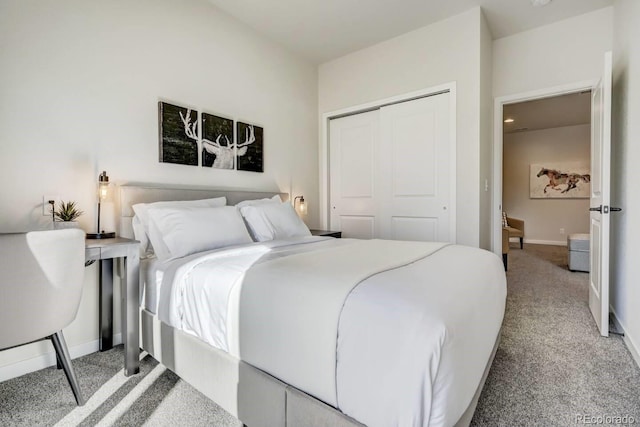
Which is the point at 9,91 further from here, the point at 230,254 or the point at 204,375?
the point at 204,375

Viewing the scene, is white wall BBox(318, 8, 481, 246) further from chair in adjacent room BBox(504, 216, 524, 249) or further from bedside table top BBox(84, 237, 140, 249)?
chair in adjacent room BBox(504, 216, 524, 249)

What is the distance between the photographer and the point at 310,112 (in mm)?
4094

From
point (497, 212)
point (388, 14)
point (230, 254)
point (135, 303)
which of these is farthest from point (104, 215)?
point (497, 212)

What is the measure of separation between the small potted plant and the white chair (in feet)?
1.82

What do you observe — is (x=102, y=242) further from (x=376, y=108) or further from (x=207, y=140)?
(x=376, y=108)

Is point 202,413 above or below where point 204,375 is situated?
below

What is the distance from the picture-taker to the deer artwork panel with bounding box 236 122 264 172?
123 inches

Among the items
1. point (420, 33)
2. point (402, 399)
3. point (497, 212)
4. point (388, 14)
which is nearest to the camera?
point (402, 399)

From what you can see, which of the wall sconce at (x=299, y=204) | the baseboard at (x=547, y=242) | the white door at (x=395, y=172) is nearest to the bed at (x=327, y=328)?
the white door at (x=395, y=172)

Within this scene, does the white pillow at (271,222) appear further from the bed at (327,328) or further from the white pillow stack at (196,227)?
the bed at (327,328)

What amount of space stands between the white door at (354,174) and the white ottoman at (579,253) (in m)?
2.85

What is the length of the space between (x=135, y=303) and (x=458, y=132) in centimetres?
307

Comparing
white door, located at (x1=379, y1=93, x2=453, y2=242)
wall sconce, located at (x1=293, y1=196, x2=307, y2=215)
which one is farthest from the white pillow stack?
white door, located at (x1=379, y1=93, x2=453, y2=242)

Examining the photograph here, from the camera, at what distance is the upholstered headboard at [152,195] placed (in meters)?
2.24
